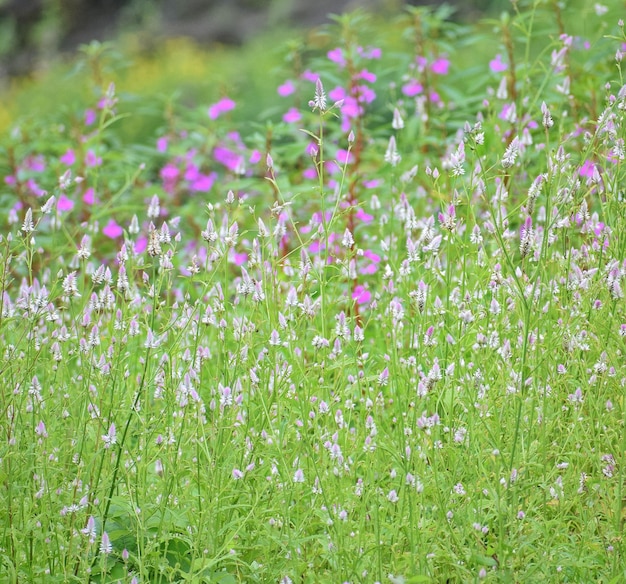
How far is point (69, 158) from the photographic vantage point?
491 cm

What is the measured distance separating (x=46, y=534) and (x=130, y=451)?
0.26 meters

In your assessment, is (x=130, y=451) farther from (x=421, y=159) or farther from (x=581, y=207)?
(x=421, y=159)

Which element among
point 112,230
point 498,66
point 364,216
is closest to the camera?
point 364,216

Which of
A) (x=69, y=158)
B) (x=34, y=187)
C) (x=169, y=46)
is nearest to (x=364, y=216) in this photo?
(x=69, y=158)

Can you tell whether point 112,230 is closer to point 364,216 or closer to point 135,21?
point 364,216

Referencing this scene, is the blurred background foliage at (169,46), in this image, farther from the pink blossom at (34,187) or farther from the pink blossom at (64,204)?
the pink blossom at (64,204)

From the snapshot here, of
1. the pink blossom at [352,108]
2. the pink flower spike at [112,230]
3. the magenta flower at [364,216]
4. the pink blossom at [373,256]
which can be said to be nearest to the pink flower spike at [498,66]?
the pink blossom at [352,108]

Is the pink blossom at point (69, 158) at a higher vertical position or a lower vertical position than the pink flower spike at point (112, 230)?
higher

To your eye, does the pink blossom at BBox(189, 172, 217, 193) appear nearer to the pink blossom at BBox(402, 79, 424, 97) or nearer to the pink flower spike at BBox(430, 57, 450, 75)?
the pink blossom at BBox(402, 79, 424, 97)

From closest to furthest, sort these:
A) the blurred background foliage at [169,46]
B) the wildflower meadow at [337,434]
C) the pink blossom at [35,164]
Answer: the wildflower meadow at [337,434]
the pink blossom at [35,164]
the blurred background foliage at [169,46]

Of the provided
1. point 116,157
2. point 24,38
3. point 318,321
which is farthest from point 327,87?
point 24,38

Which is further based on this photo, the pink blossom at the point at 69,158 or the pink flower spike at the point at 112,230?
the pink blossom at the point at 69,158

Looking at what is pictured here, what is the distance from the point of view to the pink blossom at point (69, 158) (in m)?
4.84

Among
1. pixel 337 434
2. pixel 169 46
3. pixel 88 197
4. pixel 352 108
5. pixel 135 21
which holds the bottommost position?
pixel 135 21
